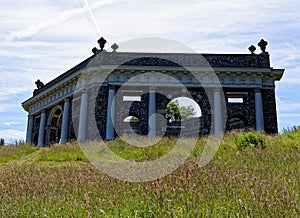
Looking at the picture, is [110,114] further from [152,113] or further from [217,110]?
[217,110]

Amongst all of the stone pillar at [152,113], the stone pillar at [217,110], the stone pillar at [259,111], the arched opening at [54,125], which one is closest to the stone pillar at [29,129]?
the arched opening at [54,125]

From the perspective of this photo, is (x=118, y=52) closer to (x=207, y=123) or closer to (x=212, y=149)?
(x=207, y=123)

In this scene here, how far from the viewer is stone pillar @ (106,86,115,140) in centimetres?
2077

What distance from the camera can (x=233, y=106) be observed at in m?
21.8

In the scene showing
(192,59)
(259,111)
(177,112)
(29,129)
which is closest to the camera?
(259,111)

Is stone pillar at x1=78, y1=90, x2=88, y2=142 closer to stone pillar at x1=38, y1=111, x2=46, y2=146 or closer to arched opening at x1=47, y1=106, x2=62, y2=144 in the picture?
arched opening at x1=47, y1=106, x2=62, y2=144

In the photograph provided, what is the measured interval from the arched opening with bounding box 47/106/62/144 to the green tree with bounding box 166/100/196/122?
65.9 ft

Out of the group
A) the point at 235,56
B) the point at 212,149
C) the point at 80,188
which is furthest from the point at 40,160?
the point at 235,56

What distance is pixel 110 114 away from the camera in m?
21.3

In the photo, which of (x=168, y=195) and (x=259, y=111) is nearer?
(x=168, y=195)

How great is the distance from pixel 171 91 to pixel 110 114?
4568 millimetres

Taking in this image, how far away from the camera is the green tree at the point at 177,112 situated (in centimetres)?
4851

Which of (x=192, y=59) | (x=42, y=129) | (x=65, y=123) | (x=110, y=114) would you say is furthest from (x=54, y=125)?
(x=192, y=59)

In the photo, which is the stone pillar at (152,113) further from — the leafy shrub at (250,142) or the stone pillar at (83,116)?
the leafy shrub at (250,142)
